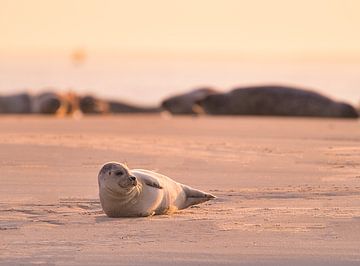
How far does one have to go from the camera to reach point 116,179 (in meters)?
8.16

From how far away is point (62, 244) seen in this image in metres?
7.02

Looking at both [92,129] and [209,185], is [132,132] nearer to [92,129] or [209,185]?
[92,129]

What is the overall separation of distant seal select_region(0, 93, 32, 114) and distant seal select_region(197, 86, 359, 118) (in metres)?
3.97

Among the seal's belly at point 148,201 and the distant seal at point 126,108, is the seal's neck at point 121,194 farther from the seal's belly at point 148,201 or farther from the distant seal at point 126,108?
the distant seal at point 126,108

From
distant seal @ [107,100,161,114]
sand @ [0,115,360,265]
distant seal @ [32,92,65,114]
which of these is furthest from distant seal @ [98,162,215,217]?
distant seal @ [107,100,161,114]

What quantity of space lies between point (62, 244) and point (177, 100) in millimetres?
18013

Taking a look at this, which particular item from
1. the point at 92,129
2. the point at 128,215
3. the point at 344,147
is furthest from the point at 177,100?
the point at 128,215

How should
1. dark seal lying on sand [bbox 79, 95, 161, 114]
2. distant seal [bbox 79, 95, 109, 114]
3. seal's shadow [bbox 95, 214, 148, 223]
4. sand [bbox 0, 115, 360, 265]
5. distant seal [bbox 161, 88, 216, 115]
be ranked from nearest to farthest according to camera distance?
sand [bbox 0, 115, 360, 265], seal's shadow [bbox 95, 214, 148, 223], distant seal [bbox 161, 88, 216, 115], distant seal [bbox 79, 95, 109, 114], dark seal lying on sand [bbox 79, 95, 161, 114]

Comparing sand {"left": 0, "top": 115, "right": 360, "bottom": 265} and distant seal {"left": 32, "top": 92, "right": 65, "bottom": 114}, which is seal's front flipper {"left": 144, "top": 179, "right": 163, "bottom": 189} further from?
distant seal {"left": 32, "top": 92, "right": 65, "bottom": 114}

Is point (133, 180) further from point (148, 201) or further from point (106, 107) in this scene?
point (106, 107)

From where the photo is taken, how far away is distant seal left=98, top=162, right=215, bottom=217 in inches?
322

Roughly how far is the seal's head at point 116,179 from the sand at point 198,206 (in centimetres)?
21

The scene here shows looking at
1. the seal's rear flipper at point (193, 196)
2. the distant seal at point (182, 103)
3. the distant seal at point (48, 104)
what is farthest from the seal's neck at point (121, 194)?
the distant seal at point (182, 103)

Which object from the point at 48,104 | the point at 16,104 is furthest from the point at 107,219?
the point at 16,104
